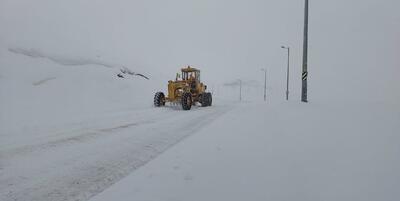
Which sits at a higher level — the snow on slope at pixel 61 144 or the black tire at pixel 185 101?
the black tire at pixel 185 101

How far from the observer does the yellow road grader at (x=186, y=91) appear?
21.9m

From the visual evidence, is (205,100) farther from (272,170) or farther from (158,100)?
(272,170)

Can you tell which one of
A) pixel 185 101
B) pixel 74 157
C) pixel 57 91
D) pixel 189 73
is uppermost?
pixel 189 73

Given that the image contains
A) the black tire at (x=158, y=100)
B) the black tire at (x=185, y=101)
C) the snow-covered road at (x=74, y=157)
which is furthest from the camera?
the black tire at (x=158, y=100)

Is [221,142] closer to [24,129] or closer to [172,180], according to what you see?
[172,180]

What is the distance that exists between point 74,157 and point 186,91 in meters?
16.0

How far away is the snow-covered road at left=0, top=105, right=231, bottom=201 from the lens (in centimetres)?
510

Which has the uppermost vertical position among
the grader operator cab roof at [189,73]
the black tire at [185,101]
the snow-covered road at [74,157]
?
the grader operator cab roof at [189,73]

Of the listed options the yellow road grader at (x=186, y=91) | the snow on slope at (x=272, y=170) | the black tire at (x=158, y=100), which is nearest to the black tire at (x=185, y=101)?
the yellow road grader at (x=186, y=91)

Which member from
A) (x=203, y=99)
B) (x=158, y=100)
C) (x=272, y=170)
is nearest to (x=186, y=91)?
(x=158, y=100)

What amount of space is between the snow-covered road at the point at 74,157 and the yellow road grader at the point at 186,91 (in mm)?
10183

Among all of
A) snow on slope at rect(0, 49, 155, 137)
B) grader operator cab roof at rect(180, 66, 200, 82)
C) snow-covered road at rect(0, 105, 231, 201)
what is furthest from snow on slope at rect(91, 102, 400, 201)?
grader operator cab roof at rect(180, 66, 200, 82)

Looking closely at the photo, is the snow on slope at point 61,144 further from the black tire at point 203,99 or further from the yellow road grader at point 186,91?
the black tire at point 203,99

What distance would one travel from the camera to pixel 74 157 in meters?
7.07
